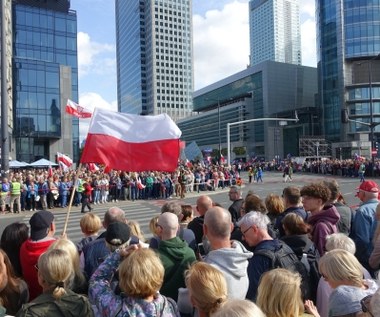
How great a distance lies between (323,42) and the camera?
9081cm

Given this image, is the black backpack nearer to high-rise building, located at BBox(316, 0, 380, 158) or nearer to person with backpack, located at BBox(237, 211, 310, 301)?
person with backpack, located at BBox(237, 211, 310, 301)

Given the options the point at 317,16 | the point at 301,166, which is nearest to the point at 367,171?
the point at 301,166

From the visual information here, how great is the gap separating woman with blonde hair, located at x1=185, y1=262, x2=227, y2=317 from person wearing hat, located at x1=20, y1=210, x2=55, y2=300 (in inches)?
83.3

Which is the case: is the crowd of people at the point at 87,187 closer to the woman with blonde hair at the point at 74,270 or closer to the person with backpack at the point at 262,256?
the woman with blonde hair at the point at 74,270

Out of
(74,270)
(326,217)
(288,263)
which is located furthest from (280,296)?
(326,217)

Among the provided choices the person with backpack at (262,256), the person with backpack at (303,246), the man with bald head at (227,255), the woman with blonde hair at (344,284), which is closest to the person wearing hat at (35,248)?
the man with bald head at (227,255)

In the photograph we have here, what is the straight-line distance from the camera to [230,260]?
11.2 ft

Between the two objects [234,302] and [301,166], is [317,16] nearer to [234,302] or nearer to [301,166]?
[301,166]

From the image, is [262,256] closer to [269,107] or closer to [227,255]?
[227,255]

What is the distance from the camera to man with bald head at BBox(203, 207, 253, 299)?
10.9ft

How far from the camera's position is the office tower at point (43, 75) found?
2179 inches

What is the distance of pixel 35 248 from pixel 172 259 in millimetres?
1532

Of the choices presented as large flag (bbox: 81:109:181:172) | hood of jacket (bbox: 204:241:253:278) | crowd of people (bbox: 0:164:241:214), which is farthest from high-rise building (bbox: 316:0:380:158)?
hood of jacket (bbox: 204:241:253:278)

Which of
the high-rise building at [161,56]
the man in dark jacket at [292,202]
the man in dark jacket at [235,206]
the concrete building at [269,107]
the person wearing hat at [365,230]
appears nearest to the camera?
the person wearing hat at [365,230]
